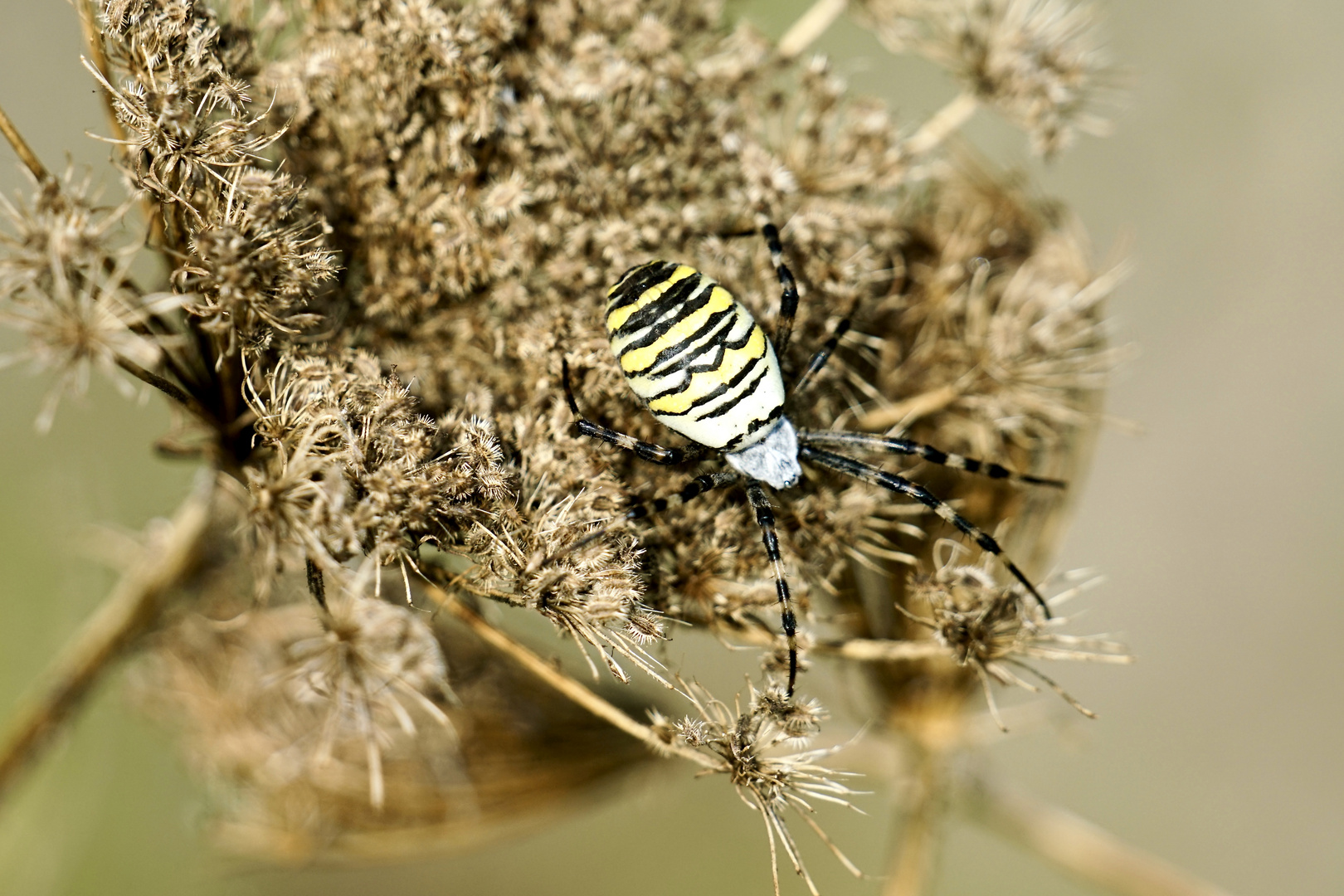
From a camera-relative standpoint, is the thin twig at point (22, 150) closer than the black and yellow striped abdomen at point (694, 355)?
Yes

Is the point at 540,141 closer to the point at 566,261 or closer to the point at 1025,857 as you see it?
the point at 566,261

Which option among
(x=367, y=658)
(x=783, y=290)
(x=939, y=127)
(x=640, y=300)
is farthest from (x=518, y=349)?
(x=939, y=127)

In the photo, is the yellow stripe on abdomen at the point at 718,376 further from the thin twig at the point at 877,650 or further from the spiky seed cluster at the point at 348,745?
the spiky seed cluster at the point at 348,745

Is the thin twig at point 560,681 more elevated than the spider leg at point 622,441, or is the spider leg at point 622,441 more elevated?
the spider leg at point 622,441

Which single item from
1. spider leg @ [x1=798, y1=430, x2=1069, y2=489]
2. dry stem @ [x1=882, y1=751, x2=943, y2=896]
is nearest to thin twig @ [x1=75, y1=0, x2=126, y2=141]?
spider leg @ [x1=798, y1=430, x2=1069, y2=489]

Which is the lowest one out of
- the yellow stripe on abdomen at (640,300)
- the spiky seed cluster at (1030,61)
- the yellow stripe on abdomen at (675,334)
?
the yellow stripe on abdomen at (675,334)

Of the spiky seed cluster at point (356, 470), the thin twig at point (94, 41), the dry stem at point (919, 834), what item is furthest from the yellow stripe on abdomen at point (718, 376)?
the dry stem at point (919, 834)

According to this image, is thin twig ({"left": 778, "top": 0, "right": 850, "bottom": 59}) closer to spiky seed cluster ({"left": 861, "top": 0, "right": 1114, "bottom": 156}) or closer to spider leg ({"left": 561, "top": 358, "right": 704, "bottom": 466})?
spiky seed cluster ({"left": 861, "top": 0, "right": 1114, "bottom": 156})
